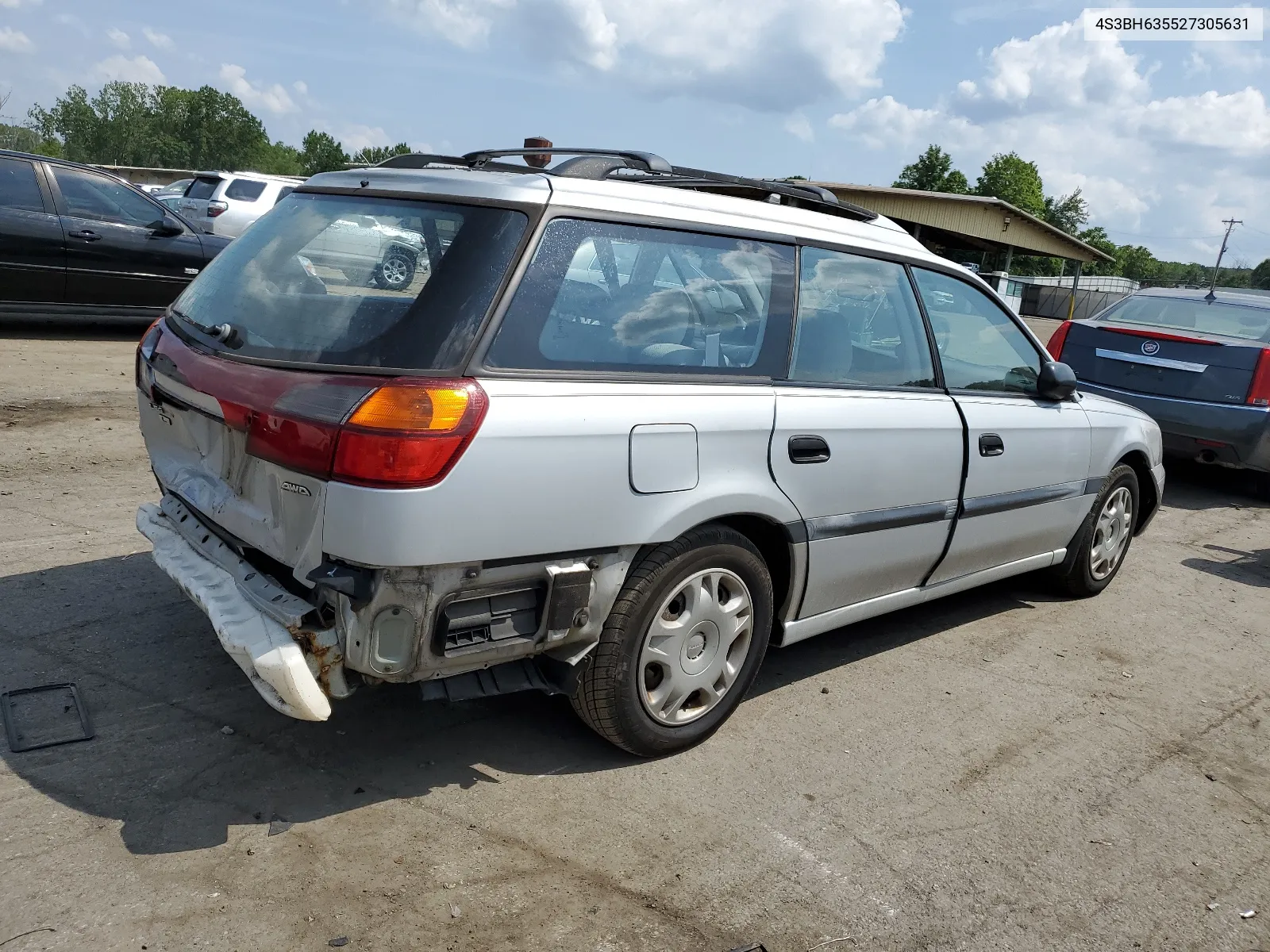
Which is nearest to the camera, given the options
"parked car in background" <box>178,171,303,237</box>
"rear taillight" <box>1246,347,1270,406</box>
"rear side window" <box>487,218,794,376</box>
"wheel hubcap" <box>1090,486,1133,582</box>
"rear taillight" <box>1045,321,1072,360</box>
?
"rear side window" <box>487,218,794,376</box>

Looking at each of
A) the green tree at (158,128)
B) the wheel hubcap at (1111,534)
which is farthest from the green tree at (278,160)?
the wheel hubcap at (1111,534)

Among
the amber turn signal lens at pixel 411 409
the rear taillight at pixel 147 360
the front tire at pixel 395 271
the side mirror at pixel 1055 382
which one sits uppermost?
the front tire at pixel 395 271

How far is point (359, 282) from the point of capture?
3137 millimetres

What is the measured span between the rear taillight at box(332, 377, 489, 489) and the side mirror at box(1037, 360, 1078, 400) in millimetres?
3111

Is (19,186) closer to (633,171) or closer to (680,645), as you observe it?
(633,171)

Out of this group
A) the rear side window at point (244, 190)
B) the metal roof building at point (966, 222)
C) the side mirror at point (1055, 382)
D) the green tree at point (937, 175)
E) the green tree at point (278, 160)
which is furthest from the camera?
the green tree at point (278, 160)

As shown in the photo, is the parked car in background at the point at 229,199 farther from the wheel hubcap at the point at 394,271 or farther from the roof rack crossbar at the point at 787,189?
the wheel hubcap at the point at 394,271

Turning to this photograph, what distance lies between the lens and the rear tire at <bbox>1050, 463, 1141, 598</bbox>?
5.34 meters

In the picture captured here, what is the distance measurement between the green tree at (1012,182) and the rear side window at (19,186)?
93.6m

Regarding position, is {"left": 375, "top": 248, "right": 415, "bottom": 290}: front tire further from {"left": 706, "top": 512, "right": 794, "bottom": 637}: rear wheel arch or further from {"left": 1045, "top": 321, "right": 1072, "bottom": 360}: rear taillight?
{"left": 1045, "top": 321, "right": 1072, "bottom": 360}: rear taillight

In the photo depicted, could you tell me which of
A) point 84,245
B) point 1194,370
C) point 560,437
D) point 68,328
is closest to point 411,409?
point 560,437

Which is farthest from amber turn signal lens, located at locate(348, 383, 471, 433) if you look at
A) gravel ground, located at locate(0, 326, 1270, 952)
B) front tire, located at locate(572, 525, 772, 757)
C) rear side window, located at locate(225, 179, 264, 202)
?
rear side window, located at locate(225, 179, 264, 202)

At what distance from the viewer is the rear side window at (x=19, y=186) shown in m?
9.20

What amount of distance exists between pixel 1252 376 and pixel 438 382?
7235 millimetres
